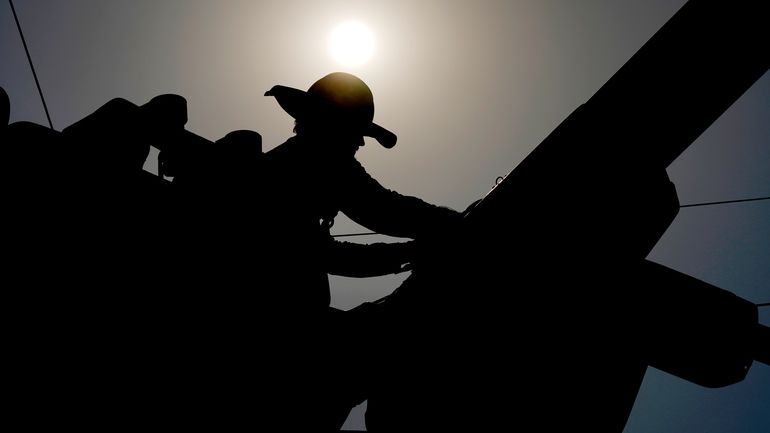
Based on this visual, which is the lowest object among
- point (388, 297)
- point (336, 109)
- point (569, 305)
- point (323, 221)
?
point (388, 297)

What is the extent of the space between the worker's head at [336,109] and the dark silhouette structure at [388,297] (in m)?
0.59

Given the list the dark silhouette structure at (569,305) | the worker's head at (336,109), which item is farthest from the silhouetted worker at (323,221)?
the dark silhouette structure at (569,305)

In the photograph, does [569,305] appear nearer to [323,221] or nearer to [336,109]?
[323,221]

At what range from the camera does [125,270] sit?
2016 millimetres

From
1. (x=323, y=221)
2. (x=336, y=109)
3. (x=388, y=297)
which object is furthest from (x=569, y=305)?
(x=336, y=109)

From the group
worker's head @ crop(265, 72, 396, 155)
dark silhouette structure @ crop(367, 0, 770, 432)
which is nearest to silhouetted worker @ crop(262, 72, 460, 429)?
worker's head @ crop(265, 72, 396, 155)

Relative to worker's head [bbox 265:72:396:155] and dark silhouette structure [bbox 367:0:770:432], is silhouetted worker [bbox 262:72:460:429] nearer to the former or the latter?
worker's head [bbox 265:72:396:155]

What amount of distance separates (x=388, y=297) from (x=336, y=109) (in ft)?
4.85

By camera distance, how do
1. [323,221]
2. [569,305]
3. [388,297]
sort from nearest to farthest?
[569,305], [388,297], [323,221]

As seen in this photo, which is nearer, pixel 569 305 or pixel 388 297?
pixel 569 305

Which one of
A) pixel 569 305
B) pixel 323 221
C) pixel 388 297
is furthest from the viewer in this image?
pixel 323 221

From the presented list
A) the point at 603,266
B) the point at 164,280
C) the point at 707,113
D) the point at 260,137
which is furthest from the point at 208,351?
the point at 707,113

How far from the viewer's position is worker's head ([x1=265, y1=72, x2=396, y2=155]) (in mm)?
2824

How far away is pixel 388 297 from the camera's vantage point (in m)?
1.98
